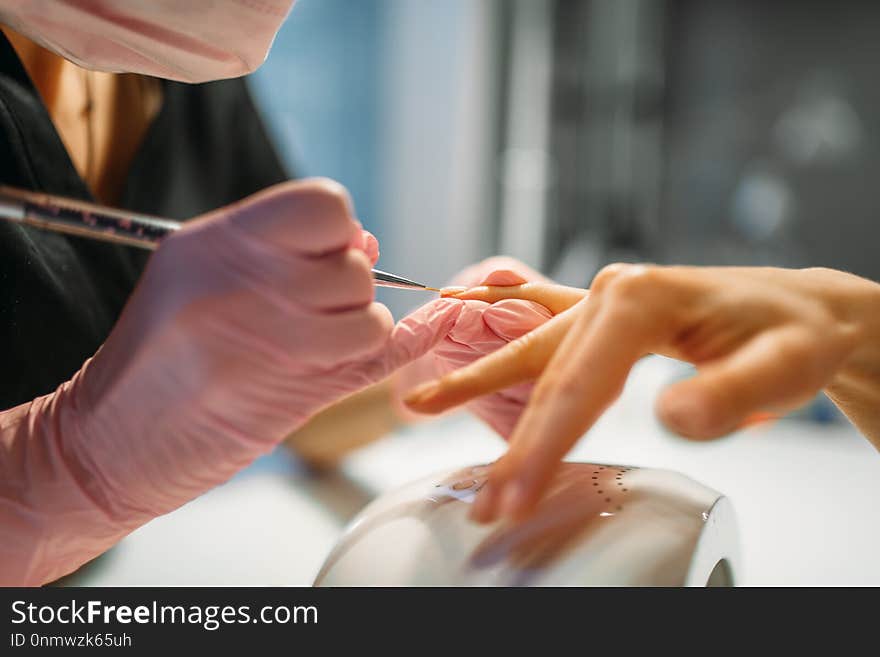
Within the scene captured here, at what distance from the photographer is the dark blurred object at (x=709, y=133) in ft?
6.51

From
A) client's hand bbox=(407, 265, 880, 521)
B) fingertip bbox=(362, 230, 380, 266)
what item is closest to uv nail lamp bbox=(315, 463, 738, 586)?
client's hand bbox=(407, 265, 880, 521)

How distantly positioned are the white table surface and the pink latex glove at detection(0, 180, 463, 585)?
22 centimetres

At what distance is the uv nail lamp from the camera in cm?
39

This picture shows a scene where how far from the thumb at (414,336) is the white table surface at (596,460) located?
0.28m

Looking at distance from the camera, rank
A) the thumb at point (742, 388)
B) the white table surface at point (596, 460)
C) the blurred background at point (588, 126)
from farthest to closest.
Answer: the blurred background at point (588, 126) < the white table surface at point (596, 460) < the thumb at point (742, 388)

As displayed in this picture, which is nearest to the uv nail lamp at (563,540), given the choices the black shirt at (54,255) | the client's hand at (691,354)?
the client's hand at (691,354)

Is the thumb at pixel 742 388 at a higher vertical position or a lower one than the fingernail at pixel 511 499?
higher

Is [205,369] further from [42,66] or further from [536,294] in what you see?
[42,66]

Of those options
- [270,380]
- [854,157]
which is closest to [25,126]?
[270,380]

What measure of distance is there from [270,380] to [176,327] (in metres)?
0.05

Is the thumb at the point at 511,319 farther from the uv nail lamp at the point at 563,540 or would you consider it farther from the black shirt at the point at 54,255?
the black shirt at the point at 54,255

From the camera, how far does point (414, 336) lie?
44cm

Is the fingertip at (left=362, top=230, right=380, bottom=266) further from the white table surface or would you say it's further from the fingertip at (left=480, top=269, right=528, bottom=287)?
the white table surface
